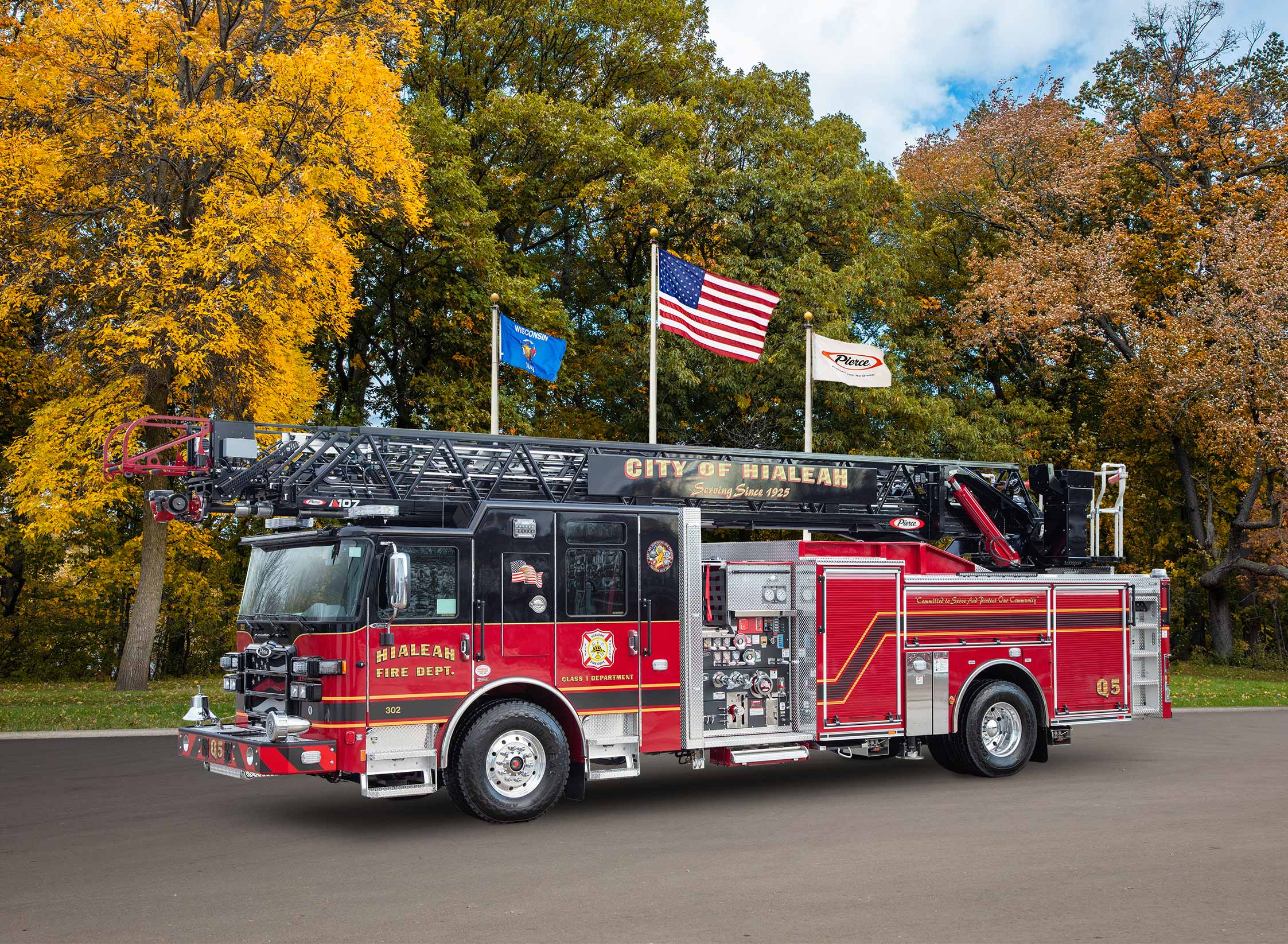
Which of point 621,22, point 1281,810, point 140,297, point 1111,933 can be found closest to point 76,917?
point 1111,933

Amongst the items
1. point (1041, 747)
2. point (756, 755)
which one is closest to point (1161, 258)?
point (1041, 747)

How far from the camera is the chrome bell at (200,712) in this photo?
35.9 feet

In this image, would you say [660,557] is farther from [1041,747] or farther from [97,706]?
[97,706]

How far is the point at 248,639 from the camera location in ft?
36.6

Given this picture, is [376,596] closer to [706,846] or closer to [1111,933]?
[706,846]

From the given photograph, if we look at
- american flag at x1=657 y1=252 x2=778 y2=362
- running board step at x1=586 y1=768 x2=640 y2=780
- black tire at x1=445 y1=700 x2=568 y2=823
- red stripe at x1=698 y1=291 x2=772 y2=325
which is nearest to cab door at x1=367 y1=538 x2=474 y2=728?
black tire at x1=445 y1=700 x2=568 y2=823

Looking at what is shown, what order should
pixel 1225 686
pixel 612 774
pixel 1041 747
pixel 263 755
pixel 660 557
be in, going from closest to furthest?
pixel 263 755 → pixel 612 774 → pixel 660 557 → pixel 1041 747 → pixel 1225 686

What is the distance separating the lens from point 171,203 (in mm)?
23547

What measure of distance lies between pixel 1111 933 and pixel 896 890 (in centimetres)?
144

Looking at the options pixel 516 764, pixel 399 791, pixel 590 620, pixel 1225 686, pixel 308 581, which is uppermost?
→ pixel 308 581

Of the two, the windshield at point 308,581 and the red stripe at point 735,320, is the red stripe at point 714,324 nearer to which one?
the red stripe at point 735,320

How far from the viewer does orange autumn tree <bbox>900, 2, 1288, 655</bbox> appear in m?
32.8

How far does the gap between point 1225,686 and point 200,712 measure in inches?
980

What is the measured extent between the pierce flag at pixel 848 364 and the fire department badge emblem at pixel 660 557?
34.4 feet
